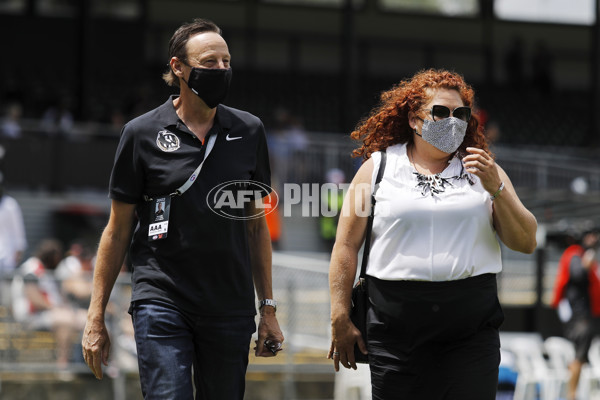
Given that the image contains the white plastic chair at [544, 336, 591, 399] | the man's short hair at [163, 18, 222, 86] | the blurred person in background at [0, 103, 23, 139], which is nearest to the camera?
the man's short hair at [163, 18, 222, 86]

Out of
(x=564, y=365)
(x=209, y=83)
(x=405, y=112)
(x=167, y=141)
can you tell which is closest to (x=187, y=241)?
(x=167, y=141)

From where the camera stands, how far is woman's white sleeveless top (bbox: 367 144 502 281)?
14.5ft

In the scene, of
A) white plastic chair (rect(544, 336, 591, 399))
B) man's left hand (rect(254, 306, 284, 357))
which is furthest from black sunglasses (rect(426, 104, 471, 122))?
white plastic chair (rect(544, 336, 591, 399))

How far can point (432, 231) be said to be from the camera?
4438 mm

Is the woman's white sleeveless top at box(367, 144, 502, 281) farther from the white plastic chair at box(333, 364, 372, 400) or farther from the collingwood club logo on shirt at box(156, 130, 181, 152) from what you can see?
the white plastic chair at box(333, 364, 372, 400)

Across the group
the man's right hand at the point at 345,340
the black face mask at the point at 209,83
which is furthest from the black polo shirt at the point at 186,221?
the man's right hand at the point at 345,340

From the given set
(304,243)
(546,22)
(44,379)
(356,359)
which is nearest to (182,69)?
(356,359)

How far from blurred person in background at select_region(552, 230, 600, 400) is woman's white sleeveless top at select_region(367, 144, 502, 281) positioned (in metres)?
7.50

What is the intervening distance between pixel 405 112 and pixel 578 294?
7641 mm

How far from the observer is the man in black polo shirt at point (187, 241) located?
175 inches

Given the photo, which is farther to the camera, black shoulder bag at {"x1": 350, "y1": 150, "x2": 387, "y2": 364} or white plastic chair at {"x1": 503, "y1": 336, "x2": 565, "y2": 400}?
white plastic chair at {"x1": 503, "y1": 336, "x2": 565, "y2": 400}

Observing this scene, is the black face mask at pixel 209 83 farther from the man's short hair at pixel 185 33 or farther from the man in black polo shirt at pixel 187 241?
the man's short hair at pixel 185 33

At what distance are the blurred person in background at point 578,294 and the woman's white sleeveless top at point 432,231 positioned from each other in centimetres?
750

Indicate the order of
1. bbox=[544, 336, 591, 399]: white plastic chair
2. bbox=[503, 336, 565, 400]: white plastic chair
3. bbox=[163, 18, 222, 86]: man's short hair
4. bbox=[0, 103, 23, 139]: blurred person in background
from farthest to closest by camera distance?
bbox=[0, 103, 23, 139]: blurred person in background → bbox=[544, 336, 591, 399]: white plastic chair → bbox=[503, 336, 565, 400]: white plastic chair → bbox=[163, 18, 222, 86]: man's short hair
